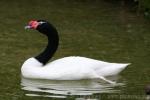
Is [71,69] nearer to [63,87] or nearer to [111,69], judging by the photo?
[63,87]

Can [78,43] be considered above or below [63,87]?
above

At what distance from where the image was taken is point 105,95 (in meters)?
11.1

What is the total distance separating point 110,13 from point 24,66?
894cm

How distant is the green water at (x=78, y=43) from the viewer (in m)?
11.5

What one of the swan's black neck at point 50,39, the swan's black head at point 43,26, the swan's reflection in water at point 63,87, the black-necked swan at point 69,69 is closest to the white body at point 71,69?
the black-necked swan at point 69,69

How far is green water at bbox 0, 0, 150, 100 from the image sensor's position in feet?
37.7

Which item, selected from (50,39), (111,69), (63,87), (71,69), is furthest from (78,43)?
(63,87)

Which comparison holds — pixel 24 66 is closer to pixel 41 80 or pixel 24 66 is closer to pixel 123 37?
pixel 41 80

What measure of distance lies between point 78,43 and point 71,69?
384 centimetres

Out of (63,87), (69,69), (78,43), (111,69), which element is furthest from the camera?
(78,43)

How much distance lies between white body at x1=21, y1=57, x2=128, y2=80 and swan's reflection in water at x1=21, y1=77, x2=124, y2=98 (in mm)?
106

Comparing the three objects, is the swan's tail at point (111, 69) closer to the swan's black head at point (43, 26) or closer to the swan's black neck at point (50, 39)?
the swan's black neck at point (50, 39)

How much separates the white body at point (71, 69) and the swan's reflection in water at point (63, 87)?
0.11 metres

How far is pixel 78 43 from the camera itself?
53.4 ft
